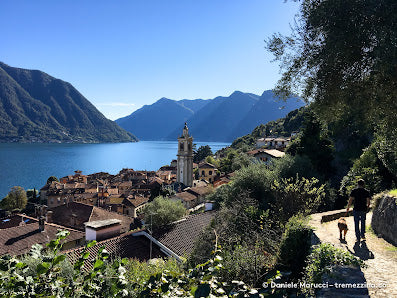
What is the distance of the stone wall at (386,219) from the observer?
601 cm

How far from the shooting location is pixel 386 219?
6430mm

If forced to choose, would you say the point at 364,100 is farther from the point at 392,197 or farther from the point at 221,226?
the point at 221,226

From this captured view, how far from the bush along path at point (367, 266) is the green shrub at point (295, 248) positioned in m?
0.30

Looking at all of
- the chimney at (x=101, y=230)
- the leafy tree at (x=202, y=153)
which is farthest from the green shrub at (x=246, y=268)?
the leafy tree at (x=202, y=153)

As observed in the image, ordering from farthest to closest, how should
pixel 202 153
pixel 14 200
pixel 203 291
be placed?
pixel 202 153 → pixel 14 200 → pixel 203 291

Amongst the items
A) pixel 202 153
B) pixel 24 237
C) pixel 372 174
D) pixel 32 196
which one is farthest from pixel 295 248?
pixel 202 153

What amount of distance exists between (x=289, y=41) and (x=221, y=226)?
22.1 ft

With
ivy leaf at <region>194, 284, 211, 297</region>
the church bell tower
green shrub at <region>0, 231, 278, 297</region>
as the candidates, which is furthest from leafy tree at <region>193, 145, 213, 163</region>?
ivy leaf at <region>194, 284, 211, 297</region>

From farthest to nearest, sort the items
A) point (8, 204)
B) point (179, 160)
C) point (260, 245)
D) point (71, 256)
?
point (179, 160), point (8, 204), point (71, 256), point (260, 245)

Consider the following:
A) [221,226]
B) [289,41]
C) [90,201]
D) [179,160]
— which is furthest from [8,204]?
[289,41]

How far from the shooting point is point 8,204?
41406 mm

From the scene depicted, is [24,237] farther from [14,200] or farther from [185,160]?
[185,160]

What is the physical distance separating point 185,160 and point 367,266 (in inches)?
1810

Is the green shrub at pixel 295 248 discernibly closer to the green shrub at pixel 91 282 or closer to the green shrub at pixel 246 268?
the green shrub at pixel 246 268
